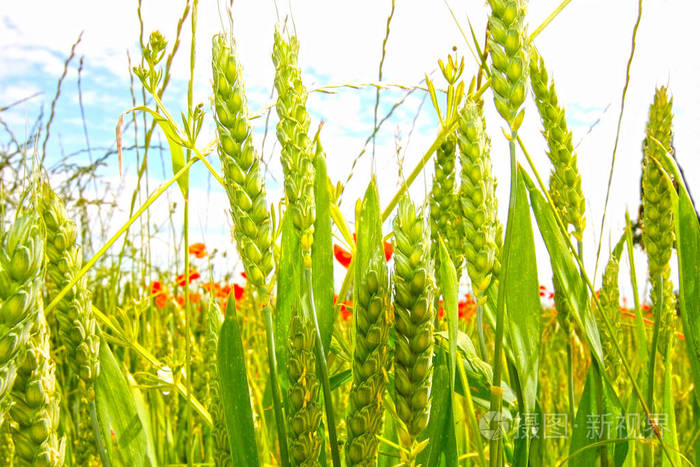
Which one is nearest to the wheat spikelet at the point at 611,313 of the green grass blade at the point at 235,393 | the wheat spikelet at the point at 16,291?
the green grass blade at the point at 235,393

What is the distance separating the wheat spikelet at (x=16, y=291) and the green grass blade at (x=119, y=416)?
11.6 inches

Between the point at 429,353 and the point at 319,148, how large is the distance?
0.32 metres

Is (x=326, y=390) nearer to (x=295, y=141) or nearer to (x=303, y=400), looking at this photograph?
(x=303, y=400)

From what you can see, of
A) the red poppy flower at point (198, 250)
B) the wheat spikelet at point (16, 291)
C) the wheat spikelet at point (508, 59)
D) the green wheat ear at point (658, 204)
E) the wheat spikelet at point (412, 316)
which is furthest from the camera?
the red poppy flower at point (198, 250)

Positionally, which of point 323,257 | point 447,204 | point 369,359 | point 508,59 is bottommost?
point 369,359

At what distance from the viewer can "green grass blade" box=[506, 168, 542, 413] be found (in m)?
0.80

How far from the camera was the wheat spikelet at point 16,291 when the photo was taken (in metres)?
0.44

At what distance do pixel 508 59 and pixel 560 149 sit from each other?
275 mm

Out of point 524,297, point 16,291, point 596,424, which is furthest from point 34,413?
point 596,424

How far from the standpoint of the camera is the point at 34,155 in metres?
0.50

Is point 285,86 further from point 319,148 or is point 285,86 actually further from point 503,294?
point 503,294

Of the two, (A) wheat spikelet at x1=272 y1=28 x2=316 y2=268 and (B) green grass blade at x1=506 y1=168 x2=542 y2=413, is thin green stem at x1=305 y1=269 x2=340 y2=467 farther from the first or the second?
(B) green grass blade at x1=506 y1=168 x2=542 y2=413

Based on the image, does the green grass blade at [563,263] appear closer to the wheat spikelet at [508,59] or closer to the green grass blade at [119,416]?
the wheat spikelet at [508,59]

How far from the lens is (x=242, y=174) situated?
61 centimetres
